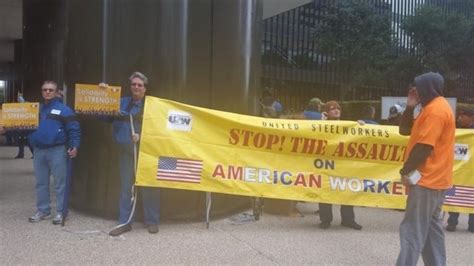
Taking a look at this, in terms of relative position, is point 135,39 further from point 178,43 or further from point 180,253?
point 180,253

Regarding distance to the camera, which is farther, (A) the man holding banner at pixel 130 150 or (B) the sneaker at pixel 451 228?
(B) the sneaker at pixel 451 228

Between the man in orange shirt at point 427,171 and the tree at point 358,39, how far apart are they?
24.1 meters

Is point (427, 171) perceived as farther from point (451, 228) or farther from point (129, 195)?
point (129, 195)

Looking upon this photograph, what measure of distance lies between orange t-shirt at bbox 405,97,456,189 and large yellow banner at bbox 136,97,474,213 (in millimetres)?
2213

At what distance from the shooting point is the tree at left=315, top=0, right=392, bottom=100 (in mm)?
27938

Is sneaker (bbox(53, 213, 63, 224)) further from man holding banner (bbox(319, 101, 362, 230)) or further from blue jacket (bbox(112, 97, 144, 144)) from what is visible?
man holding banner (bbox(319, 101, 362, 230))

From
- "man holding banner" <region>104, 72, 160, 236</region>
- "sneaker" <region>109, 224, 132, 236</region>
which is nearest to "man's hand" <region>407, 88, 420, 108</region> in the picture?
"man holding banner" <region>104, 72, 160, 236</region>

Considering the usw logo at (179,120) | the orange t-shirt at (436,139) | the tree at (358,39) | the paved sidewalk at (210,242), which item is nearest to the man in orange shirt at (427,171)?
the orange t-shirt at (436,139)

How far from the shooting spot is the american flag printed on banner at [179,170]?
20.0ft

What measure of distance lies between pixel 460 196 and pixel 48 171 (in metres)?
5.12

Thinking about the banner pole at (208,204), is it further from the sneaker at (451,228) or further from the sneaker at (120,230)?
the sneaker at (451,228)

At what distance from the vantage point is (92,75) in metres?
6.69

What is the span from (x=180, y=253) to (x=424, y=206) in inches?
94.7

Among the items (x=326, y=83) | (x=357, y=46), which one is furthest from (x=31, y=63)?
(x=326, y=83)
